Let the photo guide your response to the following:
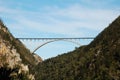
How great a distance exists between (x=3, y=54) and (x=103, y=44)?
109 feet

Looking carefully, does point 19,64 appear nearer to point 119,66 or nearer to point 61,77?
point 119,66

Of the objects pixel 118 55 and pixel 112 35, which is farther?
pixel 112 35

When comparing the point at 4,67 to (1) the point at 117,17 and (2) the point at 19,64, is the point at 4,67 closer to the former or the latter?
(2) the point at 19,64

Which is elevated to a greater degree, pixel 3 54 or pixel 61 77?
pixel 3 54

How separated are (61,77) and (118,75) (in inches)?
1308

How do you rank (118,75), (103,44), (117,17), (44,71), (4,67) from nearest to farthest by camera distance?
(4,67) → (118,75) → (103,44) → (117,17) → (44,71)

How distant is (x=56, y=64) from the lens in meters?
97.8

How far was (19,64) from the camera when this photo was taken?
28.1m

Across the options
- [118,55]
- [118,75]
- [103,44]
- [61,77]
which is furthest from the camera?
[61,77]

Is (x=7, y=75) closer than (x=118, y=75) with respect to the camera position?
Yes

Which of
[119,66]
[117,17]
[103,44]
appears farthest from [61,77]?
[119,66]

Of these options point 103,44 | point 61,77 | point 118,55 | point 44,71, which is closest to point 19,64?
point 118,55

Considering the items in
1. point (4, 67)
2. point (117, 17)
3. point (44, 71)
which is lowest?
point (44, 71)

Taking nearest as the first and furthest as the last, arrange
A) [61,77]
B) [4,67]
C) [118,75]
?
[4,67]
[118,75]
[61,77]
